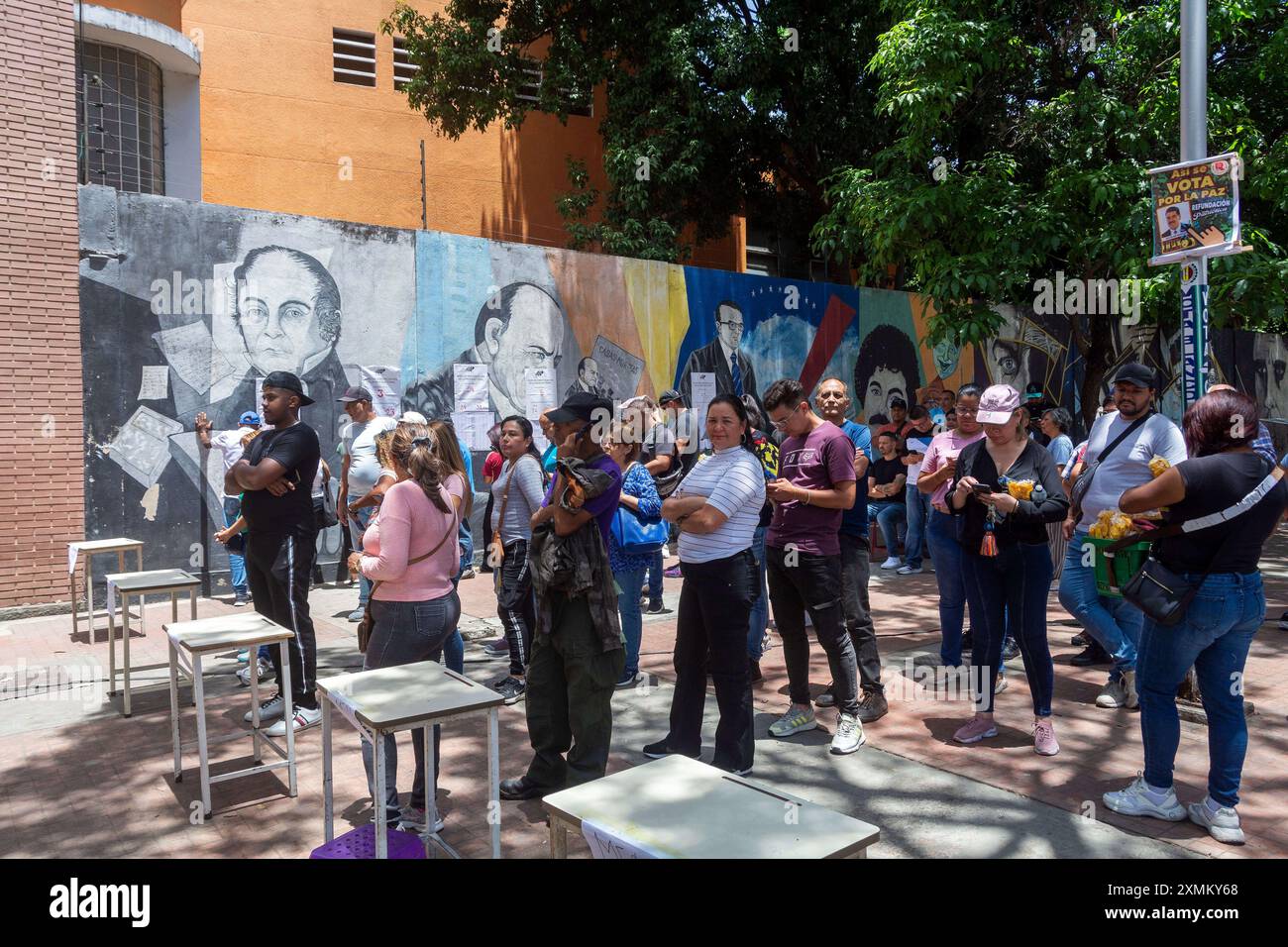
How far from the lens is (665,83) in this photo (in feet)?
55.6

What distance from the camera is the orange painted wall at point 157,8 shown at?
15.9 meters

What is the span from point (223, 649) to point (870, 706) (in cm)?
370

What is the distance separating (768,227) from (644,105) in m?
4.35

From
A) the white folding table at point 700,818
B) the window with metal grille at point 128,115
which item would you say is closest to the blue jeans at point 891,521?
the white folding table at point 700,818

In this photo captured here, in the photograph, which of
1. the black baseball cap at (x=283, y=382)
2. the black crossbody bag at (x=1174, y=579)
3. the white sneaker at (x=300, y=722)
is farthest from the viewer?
the black baseball cap at (x=283, y=382)

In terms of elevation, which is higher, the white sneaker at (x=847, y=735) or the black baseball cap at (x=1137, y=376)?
the black baseball cap at (x=1137, y=376)

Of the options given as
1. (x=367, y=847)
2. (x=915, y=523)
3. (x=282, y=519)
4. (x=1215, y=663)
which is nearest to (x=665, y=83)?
(x=915, y=523)

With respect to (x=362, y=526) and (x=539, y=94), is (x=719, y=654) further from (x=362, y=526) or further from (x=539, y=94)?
(x=539, y=94)

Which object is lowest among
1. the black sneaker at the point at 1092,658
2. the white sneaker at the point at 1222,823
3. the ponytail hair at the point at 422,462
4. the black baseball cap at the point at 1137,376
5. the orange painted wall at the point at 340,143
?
the white sneaker at the point at 1222,823

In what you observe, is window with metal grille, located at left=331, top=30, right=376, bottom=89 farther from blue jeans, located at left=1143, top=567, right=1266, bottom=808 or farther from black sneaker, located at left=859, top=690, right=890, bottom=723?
blue jeans, located at left=1143, top=567, right=1266, bottom=808

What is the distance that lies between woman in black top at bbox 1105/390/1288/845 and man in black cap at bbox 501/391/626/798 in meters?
2.38

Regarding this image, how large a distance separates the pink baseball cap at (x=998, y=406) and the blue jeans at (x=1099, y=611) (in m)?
1.25

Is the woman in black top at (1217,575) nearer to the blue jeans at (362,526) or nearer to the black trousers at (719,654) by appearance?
the black trousers at (719,654)

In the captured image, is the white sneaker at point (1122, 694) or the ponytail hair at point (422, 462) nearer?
the ponytail hair at point (422, 462)
